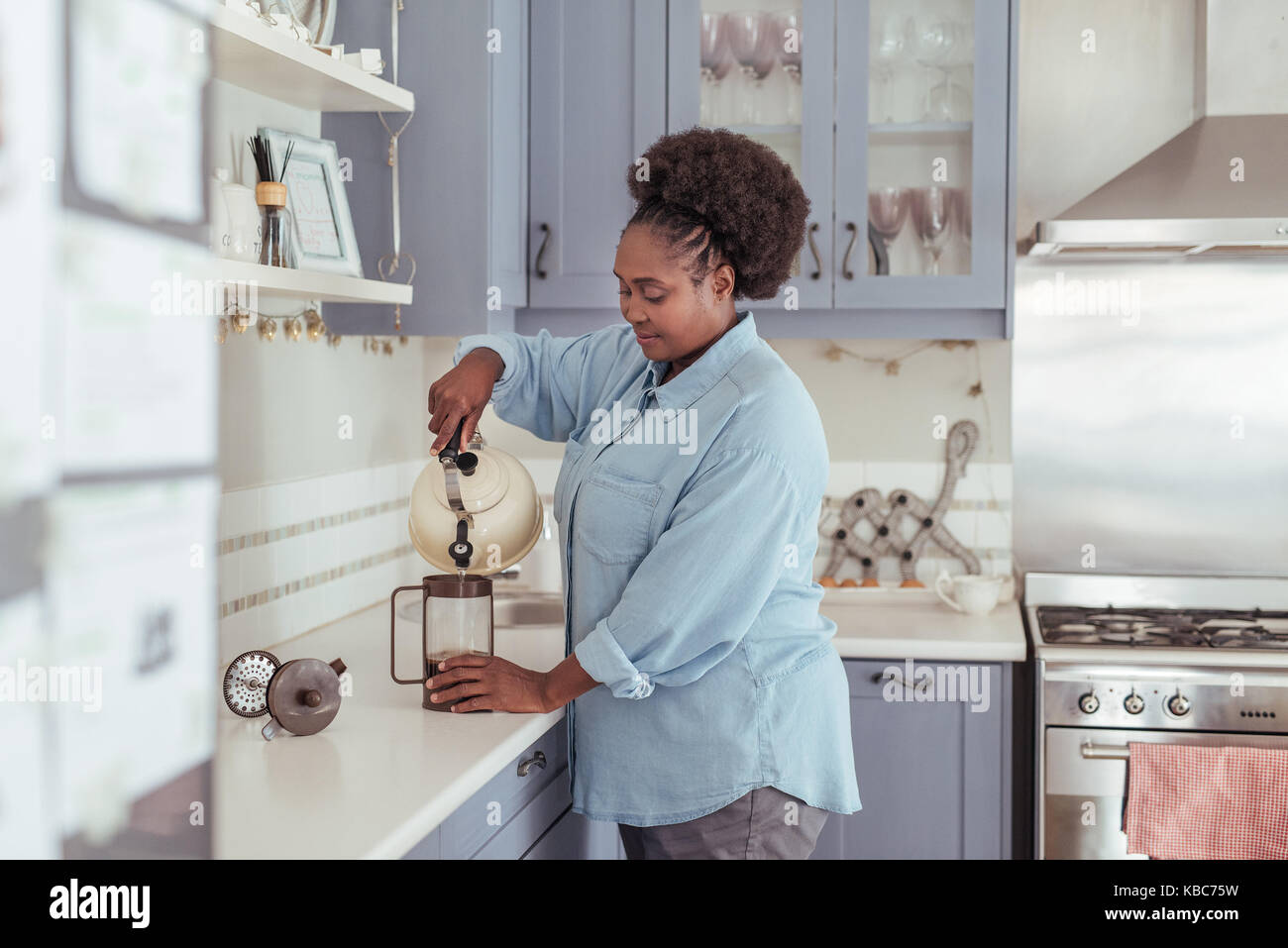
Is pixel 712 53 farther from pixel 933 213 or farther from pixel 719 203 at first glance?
pixel 719 203

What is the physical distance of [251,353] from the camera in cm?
197

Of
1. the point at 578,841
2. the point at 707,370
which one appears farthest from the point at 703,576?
the point at 578,841

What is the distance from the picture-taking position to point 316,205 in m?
1.93

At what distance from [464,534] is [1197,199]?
174 cm

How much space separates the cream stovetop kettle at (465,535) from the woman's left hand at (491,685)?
0.11 feet

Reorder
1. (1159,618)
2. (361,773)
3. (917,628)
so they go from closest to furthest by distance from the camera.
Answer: (361,773) < (917,628) < (1159,618)

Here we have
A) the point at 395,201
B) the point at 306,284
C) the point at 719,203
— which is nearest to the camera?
the point at 719,203

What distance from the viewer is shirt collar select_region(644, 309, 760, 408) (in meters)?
1.49

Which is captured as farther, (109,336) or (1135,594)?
(1135,594)

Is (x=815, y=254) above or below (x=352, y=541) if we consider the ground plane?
above

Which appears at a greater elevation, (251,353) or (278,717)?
(251,353)
